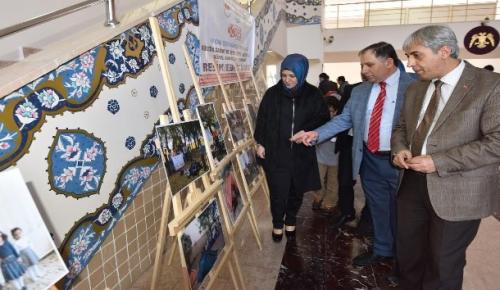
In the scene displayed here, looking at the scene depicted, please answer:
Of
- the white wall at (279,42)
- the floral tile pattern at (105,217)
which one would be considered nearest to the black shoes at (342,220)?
the floral tile pattern at (105,217)

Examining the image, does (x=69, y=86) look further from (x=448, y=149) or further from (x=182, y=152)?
(x=448, y=149)

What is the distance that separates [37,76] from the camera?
123 centimetres

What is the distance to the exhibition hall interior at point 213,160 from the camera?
125 centimetres

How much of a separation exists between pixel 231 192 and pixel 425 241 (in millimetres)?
1168

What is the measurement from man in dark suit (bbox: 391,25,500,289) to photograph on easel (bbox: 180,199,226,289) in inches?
36.7

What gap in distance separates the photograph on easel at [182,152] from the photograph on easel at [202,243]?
0.18m

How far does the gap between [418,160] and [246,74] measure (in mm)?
2338

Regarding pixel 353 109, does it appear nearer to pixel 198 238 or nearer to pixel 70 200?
pixel 198 238

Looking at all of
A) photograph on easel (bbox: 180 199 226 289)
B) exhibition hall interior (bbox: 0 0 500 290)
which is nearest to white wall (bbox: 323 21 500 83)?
exhibition hall interior (bbox: 0 0 500 290)

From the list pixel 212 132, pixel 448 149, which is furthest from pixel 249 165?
pixel 448 149

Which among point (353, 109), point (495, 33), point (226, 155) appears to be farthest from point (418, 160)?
point (495, 33)

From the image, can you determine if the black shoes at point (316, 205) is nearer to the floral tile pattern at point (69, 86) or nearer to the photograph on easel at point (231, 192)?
the photograph on easel at point (231, 192)

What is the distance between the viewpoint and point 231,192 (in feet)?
7.16

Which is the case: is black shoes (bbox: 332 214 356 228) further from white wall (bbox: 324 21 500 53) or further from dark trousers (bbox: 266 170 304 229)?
white wall (bbox: 324 21 500 53)
